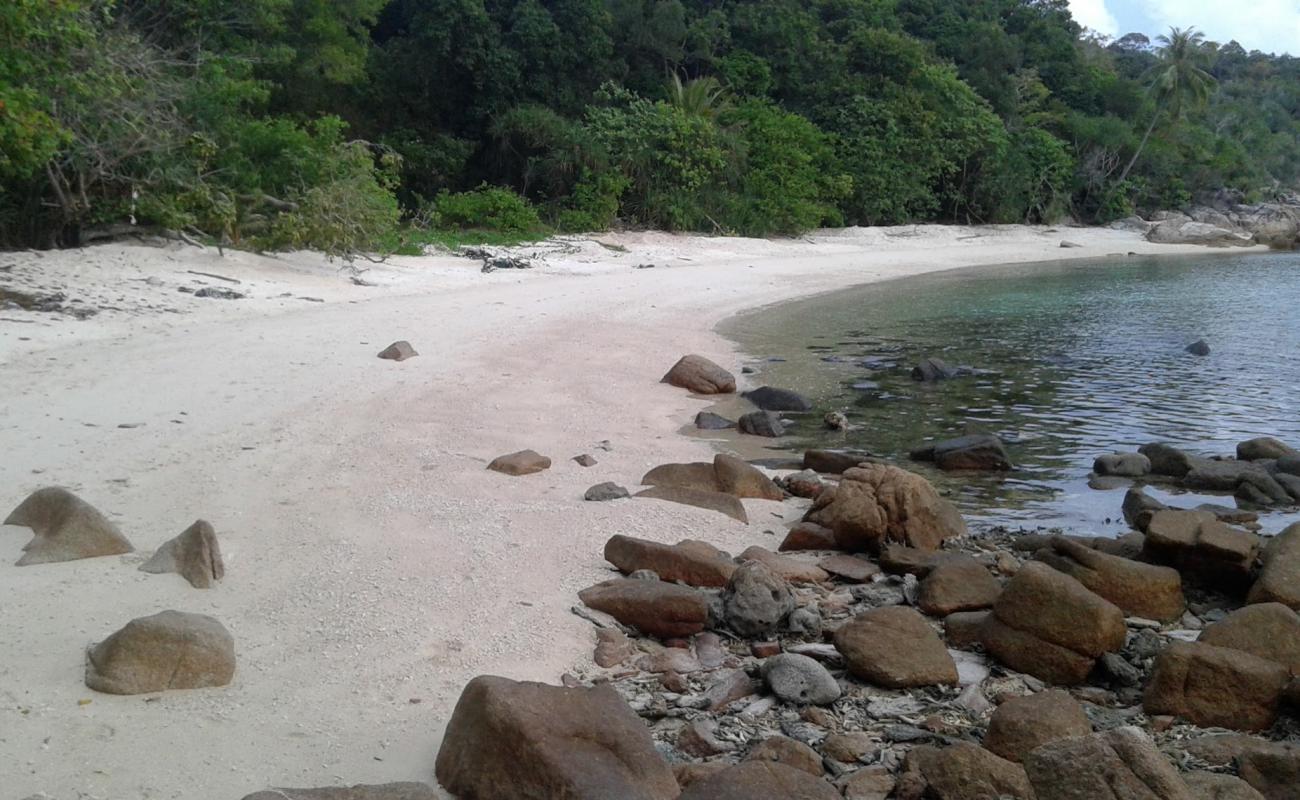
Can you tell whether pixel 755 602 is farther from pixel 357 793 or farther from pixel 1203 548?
pixel 1203 548

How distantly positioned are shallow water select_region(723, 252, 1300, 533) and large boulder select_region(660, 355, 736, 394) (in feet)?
3.33

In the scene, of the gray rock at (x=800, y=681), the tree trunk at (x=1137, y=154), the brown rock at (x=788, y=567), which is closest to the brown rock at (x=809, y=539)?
the brown rock at (x=788, y=567)

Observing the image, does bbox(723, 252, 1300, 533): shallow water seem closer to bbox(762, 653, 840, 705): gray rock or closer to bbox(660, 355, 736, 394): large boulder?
bbox(660, 355, 736, 394): large boulder

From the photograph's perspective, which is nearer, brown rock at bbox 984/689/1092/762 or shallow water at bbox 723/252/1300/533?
brown rock at bbox 984/689/1092/762

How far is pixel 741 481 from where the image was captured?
759cm

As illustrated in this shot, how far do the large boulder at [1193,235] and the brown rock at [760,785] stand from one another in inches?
1865

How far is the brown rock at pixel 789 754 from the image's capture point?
3.77m

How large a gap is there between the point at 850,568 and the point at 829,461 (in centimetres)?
273

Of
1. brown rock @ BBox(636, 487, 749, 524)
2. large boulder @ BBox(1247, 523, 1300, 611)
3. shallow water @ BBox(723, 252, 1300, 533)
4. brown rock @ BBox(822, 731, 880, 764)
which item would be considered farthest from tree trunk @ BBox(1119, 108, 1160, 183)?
brown rock @ BBox(822, 731, 880, 764)

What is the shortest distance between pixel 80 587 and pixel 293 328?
844 cm

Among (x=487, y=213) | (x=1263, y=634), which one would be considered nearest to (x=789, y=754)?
(x=1263, y=634)

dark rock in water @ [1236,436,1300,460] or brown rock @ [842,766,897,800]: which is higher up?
brown rock @ [842,766,897,800]

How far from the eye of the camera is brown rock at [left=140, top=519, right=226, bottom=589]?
190 inches

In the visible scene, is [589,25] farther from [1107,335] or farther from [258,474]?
[258,474]
